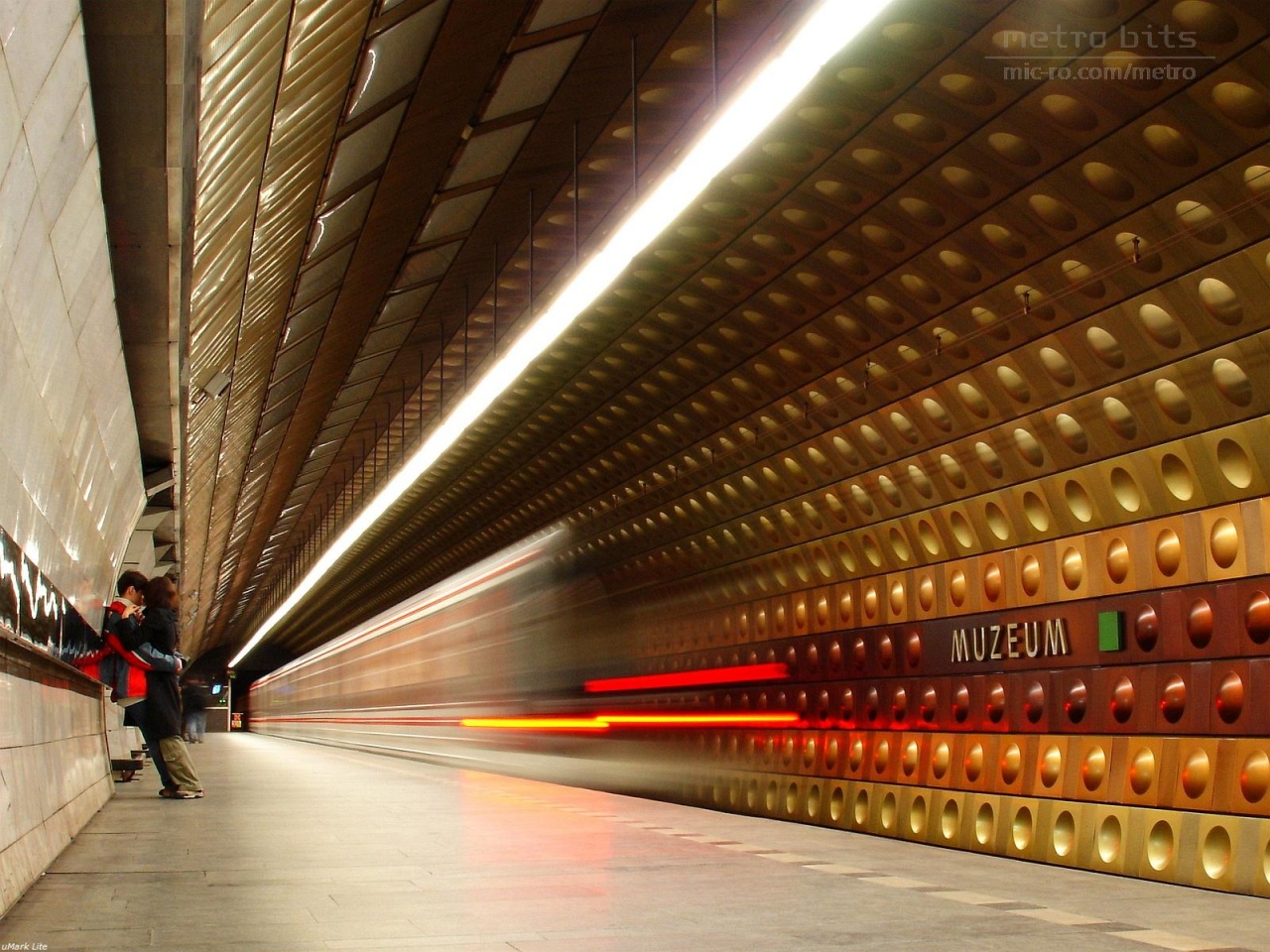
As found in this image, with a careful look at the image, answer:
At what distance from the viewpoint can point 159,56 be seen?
5.39 meters

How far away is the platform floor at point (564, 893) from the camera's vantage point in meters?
5.32

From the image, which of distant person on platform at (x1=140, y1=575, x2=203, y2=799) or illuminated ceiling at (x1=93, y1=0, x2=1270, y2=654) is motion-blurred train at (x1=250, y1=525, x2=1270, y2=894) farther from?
distant person on platform at (x1=140, y1=575, x2=203, y2=799)

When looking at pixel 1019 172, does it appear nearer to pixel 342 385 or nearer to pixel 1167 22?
pixel 1167 22

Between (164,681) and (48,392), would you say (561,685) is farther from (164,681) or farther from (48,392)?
(48,392)

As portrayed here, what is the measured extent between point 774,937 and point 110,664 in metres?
9.63

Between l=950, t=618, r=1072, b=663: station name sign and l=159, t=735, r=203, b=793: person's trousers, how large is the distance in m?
6.80

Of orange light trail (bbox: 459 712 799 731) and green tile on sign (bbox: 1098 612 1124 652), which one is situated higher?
green tile on sign (bbox: 1098 612 1124 652)

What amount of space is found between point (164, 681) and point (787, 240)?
634 centimetres

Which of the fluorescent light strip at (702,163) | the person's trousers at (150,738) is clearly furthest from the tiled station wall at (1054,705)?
the person's trousers at (150,738)

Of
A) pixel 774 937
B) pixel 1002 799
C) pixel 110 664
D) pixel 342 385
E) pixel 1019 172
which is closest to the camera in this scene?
pixel 774 937

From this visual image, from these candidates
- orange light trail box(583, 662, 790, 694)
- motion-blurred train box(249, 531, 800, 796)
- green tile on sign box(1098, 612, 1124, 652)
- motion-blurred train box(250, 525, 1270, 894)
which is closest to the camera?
motion-blurred train box(250, 525, 1270, 894)

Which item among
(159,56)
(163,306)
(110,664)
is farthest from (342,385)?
(159,56)

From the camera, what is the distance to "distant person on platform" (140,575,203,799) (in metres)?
11.1

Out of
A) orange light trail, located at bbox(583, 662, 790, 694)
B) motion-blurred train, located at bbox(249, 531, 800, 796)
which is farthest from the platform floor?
motion-blurred train, located at bbox(249, 531, 800, 796)
